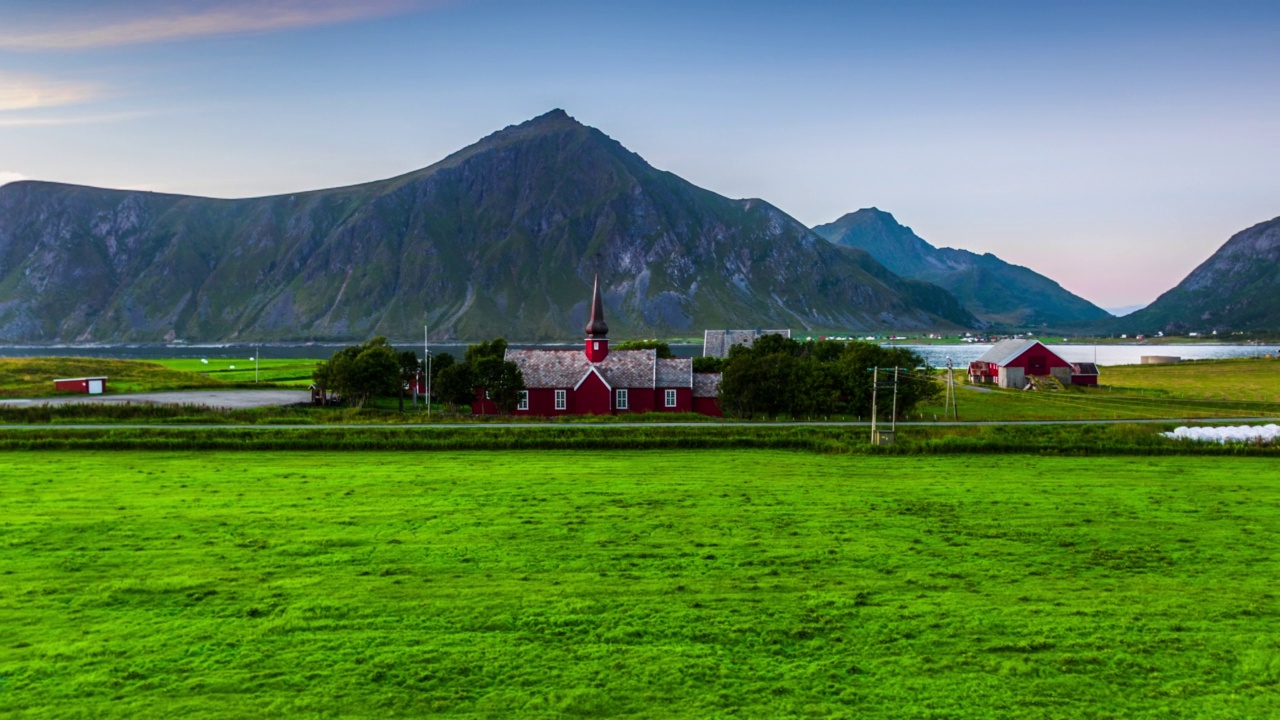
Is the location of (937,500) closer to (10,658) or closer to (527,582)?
(527,582)

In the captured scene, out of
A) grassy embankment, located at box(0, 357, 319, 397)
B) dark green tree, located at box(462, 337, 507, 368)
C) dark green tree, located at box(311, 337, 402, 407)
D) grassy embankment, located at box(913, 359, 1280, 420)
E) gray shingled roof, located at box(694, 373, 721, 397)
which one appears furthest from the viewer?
grassy embankment, located at box(0, 357, 319, 397)

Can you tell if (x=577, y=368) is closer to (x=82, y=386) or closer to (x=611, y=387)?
(x=611, y=387)

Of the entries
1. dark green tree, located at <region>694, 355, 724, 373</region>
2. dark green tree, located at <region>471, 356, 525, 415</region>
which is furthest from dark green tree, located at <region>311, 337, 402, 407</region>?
dark green tree, located at <region>694, 355, 724, 373</region>

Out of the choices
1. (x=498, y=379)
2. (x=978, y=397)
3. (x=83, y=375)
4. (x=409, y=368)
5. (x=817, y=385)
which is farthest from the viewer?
(x=83, y=375)

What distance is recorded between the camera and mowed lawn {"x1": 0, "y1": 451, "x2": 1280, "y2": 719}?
12.7 meters

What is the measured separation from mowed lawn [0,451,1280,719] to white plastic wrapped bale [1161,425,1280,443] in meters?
16.6

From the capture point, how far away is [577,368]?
71312 mm

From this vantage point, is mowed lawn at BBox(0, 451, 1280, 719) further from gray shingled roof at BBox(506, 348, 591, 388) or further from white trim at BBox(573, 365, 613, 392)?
gray shingled roof at BBox(506, 348, 591, 388)

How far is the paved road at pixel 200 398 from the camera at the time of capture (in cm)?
7150

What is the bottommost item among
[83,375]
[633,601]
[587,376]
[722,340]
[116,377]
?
[633,601]

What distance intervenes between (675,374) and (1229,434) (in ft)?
129

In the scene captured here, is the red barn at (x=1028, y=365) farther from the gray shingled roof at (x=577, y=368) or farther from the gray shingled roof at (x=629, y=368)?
the gray shingled roof at (x=629, y=368)

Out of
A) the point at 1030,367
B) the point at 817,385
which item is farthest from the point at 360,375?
the point at 1030,367

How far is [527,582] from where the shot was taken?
60.2 ft
